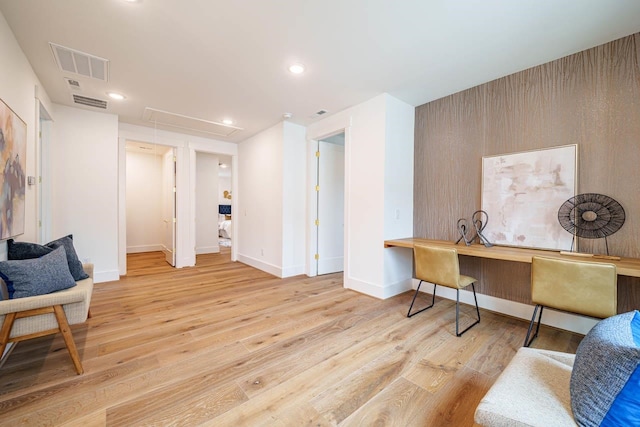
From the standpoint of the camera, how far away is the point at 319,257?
4605 millimetres

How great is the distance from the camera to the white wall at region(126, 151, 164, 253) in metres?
6.71

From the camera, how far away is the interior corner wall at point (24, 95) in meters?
2.04

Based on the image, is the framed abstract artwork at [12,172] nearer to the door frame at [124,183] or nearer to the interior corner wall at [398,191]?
the door frame at [124,183]

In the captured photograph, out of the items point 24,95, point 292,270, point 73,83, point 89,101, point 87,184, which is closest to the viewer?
point 24,95

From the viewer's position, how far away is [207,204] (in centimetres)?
679

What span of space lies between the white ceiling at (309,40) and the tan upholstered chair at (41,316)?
83.0 inches

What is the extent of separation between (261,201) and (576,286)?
4.39 m

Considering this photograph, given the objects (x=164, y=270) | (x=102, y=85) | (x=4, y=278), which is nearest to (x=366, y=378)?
(x=4, y=278)

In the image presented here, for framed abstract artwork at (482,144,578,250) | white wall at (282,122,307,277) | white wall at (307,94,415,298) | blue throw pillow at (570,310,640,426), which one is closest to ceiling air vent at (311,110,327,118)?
white wall at (307,94,415,298)

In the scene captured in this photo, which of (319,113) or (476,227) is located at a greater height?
(319,113)

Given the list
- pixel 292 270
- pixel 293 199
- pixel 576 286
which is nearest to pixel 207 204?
pixel 293 199

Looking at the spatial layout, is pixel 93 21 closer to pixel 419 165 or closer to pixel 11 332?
pixel 11 332

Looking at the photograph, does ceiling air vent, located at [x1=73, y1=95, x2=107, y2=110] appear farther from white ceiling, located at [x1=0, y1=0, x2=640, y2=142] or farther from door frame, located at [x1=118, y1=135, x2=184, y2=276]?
door frame, located at [x1=118, y1=135, x2=184, y2=276]

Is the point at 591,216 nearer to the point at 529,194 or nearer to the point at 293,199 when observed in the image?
the point at 529,194
